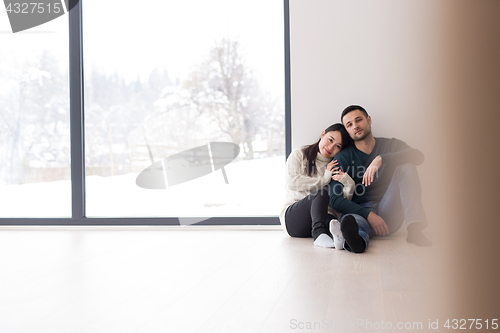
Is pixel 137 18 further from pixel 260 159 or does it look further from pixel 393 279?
pixel 393 279

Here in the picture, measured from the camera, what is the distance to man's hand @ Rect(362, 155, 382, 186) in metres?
2.21

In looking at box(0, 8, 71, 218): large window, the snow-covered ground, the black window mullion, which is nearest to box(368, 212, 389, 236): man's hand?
the snow-covered ground

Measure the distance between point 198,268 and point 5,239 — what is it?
1701mm

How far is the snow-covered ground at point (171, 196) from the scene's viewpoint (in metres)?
2.93

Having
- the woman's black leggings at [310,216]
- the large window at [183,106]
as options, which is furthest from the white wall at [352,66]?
the woman's black leggings at [310,216]

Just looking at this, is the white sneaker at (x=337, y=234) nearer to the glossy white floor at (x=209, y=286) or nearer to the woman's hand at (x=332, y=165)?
the glossy white floor at (x=209, y=286)

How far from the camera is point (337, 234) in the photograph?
2.03 m

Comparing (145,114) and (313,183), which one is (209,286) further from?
(145,114)

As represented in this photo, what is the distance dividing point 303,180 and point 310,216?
0.78 ft

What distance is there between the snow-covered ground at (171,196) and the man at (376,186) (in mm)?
623

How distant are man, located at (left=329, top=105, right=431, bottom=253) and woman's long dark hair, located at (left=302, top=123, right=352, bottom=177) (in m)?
0.04

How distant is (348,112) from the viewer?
2.47 meters

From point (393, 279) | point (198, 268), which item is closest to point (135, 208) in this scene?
point (198, 268)

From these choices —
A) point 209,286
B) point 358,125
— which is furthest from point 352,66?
point 209,286
